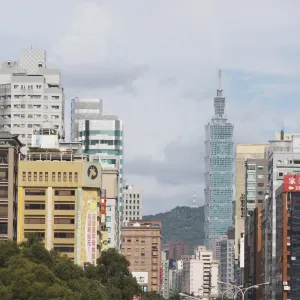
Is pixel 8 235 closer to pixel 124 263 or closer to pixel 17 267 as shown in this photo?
pixel 124 263

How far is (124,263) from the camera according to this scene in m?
176

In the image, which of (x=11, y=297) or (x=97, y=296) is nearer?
(x=11, y=297)

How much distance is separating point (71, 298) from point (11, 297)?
576 cm

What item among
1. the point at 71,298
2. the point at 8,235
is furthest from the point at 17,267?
the point at 8,235

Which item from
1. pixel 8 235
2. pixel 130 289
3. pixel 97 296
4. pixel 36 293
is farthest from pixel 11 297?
pixel 8 235

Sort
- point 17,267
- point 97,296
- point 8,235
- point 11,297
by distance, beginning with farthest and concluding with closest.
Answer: point 8,235
point 97,296
point 17,267
point 11,297

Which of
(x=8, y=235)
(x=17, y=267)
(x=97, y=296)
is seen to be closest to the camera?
(x=17, y=267)

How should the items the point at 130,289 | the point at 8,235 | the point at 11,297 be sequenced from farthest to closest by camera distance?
A: the point at 8,235 < the point at 130,289 < the point at 11,297

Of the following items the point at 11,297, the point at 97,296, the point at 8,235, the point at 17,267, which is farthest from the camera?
the point at 8,235

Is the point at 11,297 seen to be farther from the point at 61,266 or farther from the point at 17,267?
the point at 61,266

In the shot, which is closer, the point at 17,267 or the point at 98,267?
the point at 17,267

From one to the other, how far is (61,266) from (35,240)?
1293 cm

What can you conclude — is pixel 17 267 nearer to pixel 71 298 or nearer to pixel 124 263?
pixel 71 298

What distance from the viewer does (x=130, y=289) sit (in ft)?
560
